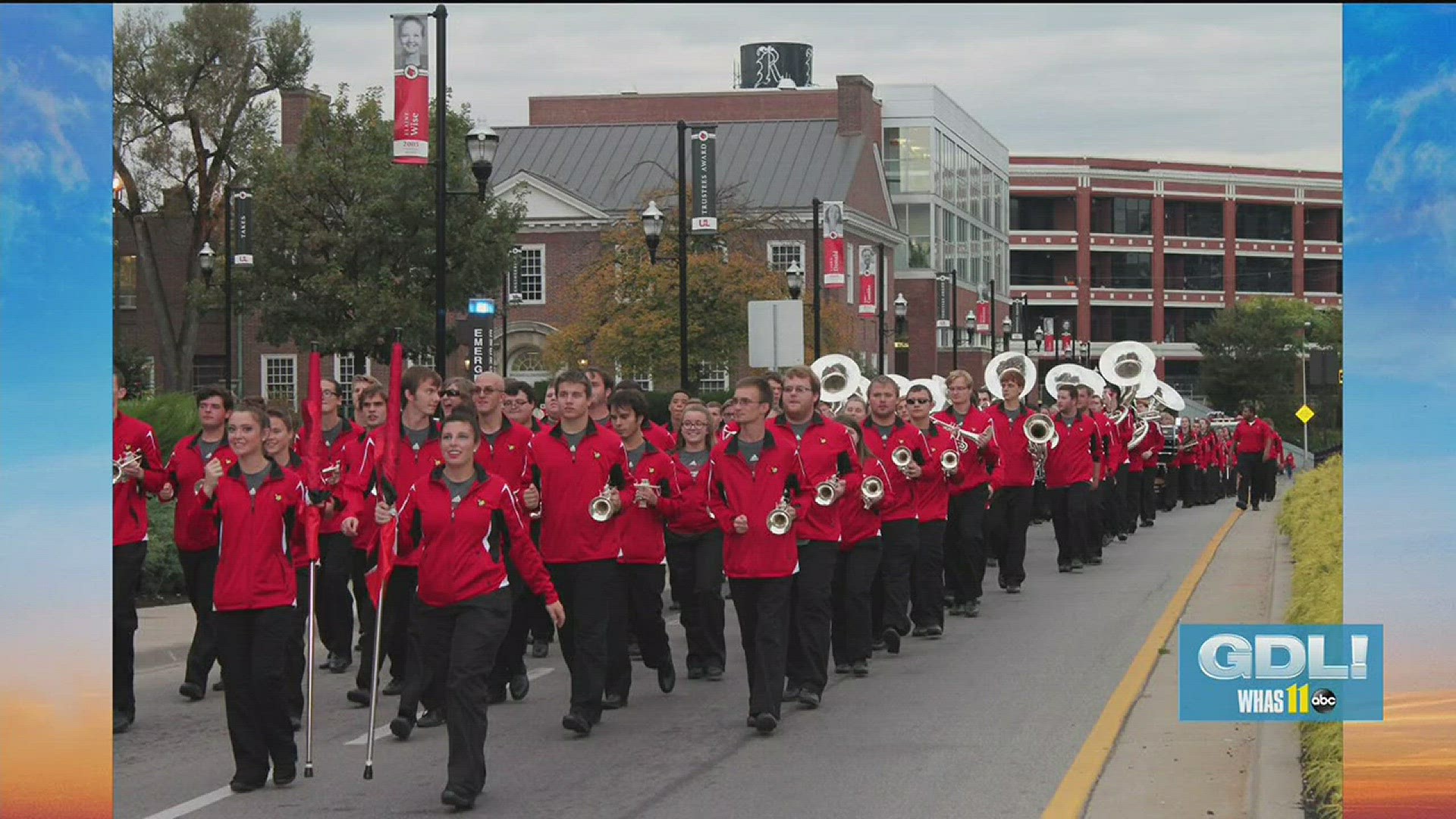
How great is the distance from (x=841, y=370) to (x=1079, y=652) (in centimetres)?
1098

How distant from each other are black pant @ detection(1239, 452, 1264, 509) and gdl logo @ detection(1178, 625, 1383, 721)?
85.7ft

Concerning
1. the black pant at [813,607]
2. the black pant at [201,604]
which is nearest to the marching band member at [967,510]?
the black pant at [813,607]

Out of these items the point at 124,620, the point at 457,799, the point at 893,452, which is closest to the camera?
the point at 457,799

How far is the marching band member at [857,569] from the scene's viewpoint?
42.9 feet

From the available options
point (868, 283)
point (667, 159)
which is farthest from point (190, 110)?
point (667, 159)

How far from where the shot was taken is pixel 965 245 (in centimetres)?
8231

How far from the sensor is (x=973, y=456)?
56.4 ft

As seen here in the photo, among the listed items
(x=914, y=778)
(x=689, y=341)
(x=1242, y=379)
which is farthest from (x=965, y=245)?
(x=914, y=778)

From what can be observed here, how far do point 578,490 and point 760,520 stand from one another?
3.59ft

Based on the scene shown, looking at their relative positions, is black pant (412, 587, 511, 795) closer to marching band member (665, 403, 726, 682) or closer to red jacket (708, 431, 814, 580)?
red jacket (708, 431, 814, 580)

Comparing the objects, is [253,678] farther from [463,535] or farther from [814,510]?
[814,510]

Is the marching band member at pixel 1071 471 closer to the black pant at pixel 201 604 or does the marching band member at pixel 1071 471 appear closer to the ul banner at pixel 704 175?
the black pant at pixel 201 604

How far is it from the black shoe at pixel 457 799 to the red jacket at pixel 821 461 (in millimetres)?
3157

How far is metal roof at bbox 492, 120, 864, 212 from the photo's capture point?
68.1 m
